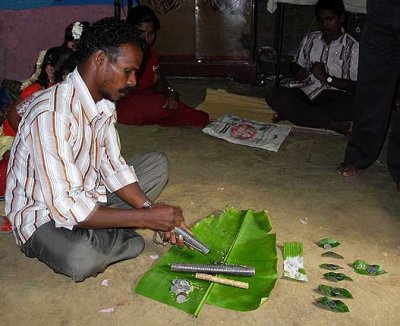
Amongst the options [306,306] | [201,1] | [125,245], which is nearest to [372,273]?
[306,306]

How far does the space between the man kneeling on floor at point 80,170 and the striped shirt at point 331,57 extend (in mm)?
2253

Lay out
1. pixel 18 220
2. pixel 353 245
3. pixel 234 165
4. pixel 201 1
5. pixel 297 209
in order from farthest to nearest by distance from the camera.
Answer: pixel 201 1, pixel 234 165, pixel 297 209, pixel 353 245, pixel 18 220

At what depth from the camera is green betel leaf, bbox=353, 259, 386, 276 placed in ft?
7.57

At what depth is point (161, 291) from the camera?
2.14 meters

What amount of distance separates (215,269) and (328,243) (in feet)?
2.17

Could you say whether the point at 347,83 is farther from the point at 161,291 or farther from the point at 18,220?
the point at 18,220

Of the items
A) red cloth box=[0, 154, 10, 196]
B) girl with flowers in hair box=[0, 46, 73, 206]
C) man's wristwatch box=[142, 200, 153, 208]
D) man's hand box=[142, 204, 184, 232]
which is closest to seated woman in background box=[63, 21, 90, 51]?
girl with flowers in hair box=[0, 46, 73, 206]

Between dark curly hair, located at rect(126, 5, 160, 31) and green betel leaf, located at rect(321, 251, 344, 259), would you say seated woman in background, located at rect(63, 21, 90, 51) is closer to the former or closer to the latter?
dark curly hair, located at rect(126, 5, 160, 31)

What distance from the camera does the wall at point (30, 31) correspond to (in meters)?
4.68

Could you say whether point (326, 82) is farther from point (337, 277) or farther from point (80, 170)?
point (80, 170)

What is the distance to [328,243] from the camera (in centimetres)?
252

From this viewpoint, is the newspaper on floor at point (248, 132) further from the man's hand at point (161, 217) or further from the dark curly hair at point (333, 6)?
the man's hand at point (161, 217)

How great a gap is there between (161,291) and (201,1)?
361cm

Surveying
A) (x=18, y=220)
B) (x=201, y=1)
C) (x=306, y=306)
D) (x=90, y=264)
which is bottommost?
(x=306, y=306)
